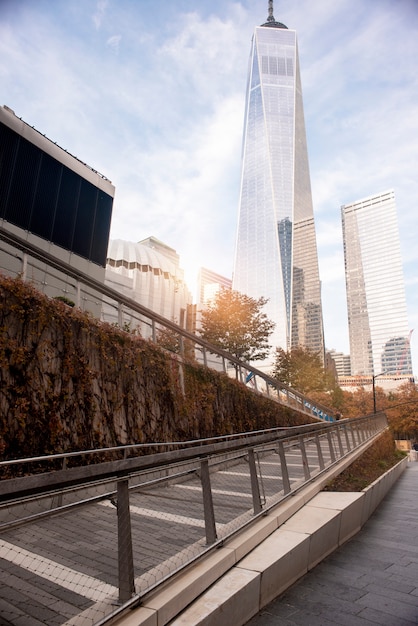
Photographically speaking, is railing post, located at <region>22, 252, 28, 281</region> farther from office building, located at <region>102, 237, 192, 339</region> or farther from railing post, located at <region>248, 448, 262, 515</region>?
office building, located at <region>102, 237, 192, 339</region>

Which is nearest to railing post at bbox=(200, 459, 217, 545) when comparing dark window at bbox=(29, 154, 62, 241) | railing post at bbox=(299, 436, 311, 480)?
railing post at bbox=(299, 436, 311, 480)

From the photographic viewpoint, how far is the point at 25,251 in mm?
7539

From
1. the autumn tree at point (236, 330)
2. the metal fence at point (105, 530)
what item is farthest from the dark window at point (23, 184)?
the autumn tree at point (236, 330)

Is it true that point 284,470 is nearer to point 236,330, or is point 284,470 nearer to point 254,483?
point 254,483

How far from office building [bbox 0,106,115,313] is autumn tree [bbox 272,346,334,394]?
80.6ft

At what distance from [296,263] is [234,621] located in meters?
188

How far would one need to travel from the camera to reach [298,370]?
129 feet

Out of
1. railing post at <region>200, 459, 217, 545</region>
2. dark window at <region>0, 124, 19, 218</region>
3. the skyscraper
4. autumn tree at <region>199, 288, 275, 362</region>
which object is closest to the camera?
railing post at <region>200, 459, 217, 545</region>

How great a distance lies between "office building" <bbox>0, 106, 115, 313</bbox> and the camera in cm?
1560

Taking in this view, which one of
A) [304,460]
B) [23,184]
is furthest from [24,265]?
[23,184]

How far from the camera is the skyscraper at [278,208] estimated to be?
14825 centimetres

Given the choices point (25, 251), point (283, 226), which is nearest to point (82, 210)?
point (25, 251)

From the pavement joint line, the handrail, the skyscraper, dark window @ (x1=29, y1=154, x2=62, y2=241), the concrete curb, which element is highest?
the skyscraper

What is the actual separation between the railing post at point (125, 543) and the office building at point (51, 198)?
14.8 metres
